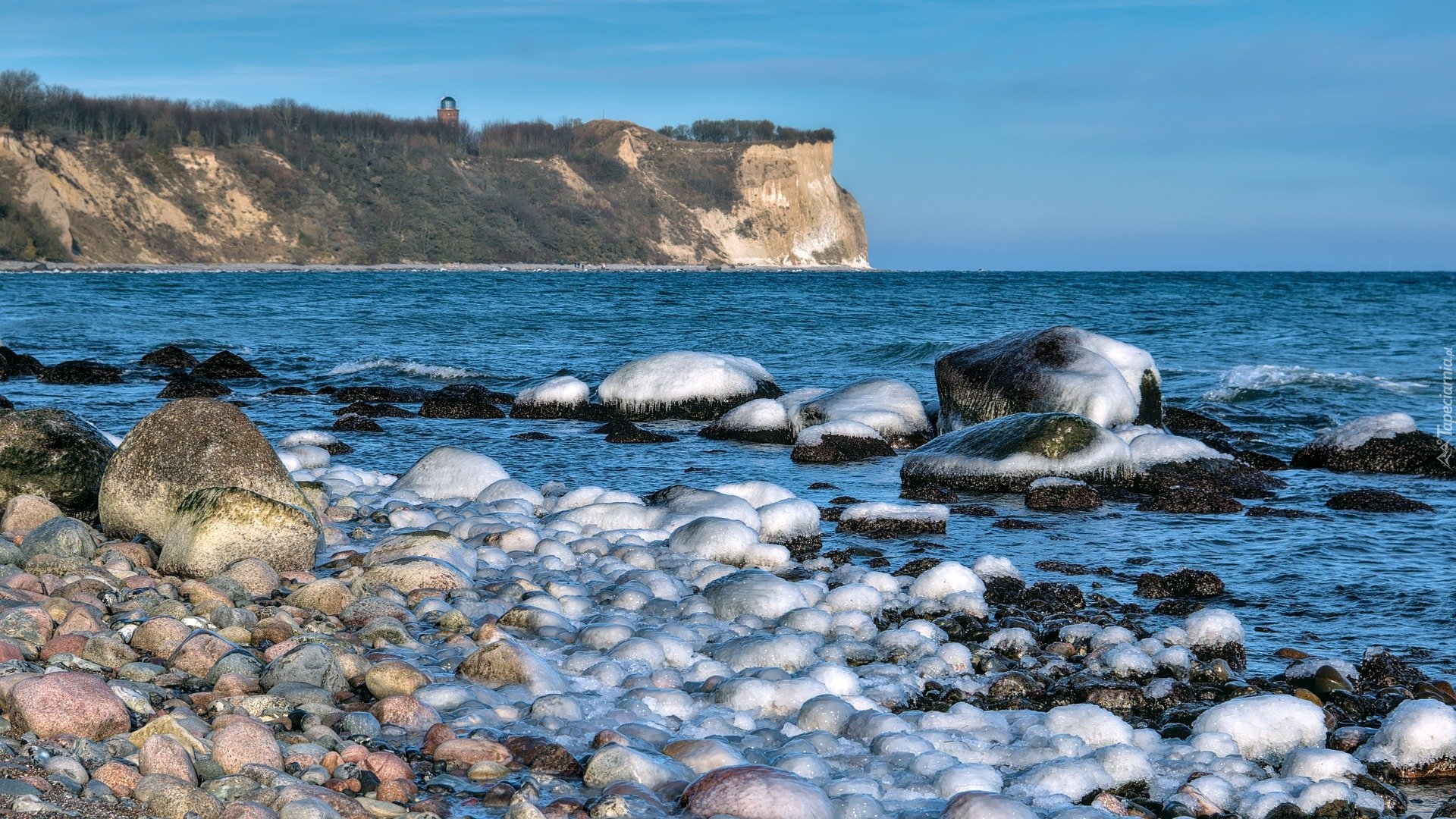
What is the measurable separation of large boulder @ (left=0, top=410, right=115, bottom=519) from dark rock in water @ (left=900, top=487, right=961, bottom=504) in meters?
6.20

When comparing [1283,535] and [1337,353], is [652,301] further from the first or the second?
[1283,535]

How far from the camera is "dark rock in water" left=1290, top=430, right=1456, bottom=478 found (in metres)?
11.2

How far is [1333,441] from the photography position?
11680mm

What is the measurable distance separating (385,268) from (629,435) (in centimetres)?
10184

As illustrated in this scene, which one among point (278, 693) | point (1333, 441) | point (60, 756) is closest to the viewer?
point (60, 756)

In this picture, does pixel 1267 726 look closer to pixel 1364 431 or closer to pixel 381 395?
pixel 1364 431

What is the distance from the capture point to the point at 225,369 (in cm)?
1945

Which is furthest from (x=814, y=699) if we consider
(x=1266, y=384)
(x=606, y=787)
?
(x=1266, y=384)

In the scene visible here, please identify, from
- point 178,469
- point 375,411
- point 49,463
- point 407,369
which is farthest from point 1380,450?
point 407,369

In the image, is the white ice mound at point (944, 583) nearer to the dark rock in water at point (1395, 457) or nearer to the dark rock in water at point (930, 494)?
the dark rock in water at point (930, 494)

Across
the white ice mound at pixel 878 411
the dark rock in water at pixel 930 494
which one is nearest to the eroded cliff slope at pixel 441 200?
the white ice mound at pixel 878 411

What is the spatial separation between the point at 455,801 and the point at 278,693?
1.03 m

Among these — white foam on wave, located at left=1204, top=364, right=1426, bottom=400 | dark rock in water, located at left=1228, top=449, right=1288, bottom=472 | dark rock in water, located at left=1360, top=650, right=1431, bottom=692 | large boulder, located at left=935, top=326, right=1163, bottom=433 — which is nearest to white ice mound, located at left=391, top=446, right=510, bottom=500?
large boulder, located at left=935, top=326, right=1163, bottom=433

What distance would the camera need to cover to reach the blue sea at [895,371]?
7.42m
